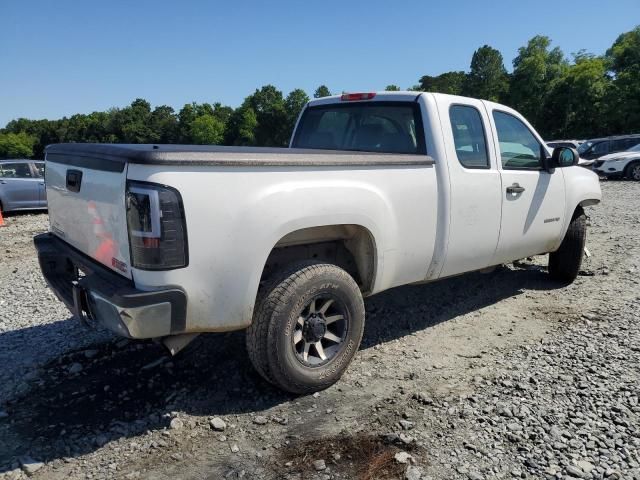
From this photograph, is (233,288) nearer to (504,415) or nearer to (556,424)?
(504,415)

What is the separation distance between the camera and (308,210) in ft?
9.75

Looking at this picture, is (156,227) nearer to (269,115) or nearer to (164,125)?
(269,115)

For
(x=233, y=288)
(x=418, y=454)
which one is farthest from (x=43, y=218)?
(x=418, y=454)

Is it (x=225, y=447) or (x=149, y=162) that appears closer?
(x=149, y=162)

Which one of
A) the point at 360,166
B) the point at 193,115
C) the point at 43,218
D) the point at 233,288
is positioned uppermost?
the point at 193,115

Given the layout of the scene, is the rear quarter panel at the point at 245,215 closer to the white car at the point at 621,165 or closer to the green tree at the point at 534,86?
the white car at the point at 621,165

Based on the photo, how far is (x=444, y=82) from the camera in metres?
69.5

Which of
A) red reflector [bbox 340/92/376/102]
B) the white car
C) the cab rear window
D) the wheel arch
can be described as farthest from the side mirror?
the white car

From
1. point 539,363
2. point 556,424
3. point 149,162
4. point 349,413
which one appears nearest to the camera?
point 149,162

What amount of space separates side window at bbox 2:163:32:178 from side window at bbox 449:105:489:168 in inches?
498

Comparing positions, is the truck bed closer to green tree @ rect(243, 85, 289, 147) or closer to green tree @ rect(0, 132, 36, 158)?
green tree @ rect(243, 85, 289, 147)

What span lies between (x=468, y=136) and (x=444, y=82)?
232 ft

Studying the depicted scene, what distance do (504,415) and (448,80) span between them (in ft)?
237

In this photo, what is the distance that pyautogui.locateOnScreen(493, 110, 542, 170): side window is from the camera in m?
4.46
